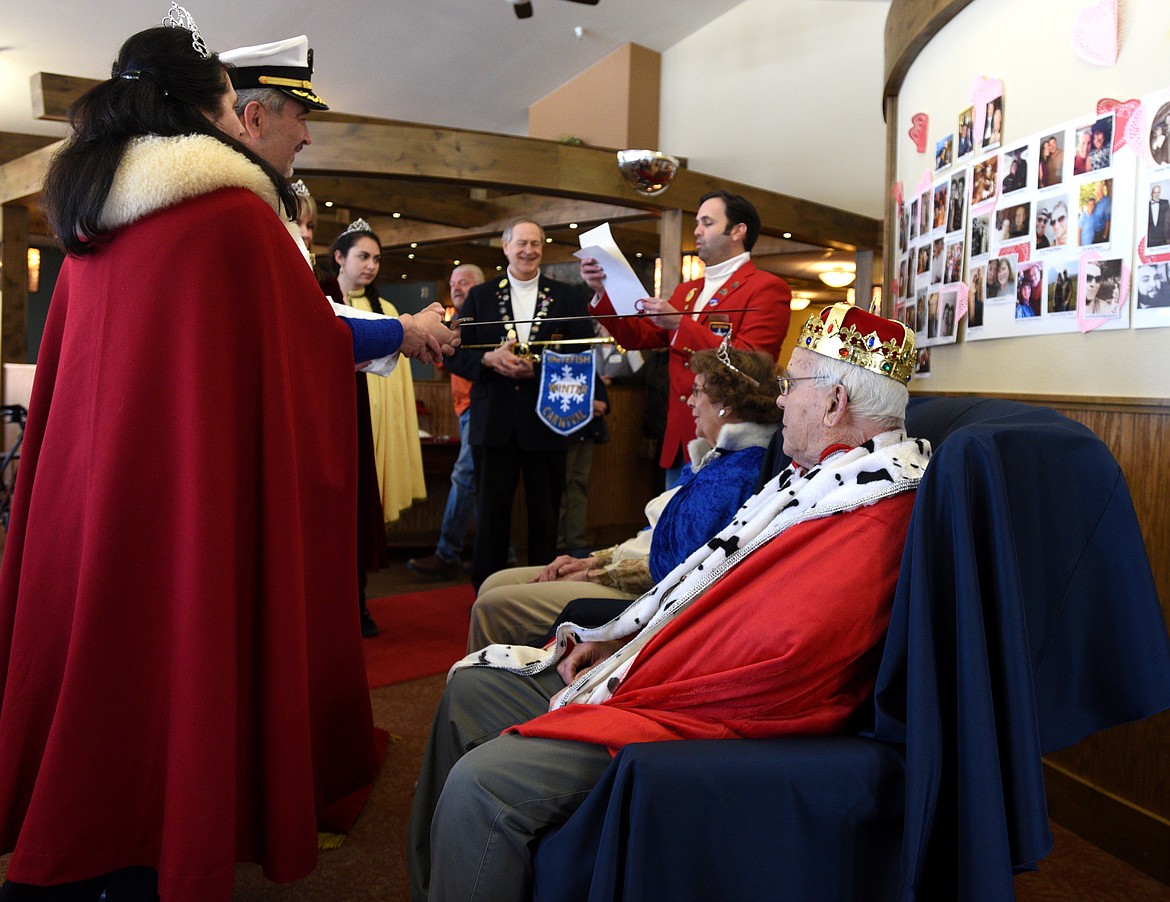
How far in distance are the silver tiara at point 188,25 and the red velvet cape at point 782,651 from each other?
51.6 inches

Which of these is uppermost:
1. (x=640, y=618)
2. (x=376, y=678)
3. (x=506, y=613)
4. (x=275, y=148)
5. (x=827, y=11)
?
(x=827, y=11)

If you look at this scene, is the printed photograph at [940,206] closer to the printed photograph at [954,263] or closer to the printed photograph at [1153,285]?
the printed photograph at [954,263]

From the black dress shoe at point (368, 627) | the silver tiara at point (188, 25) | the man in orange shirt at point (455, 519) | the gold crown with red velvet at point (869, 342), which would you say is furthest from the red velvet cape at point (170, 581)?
the man in orange shirt at point (455, 519)

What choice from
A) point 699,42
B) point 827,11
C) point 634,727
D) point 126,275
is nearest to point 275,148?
point 126,275

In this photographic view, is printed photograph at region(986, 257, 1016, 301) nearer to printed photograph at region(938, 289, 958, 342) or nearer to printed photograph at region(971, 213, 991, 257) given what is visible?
printed photograph at region(971, 213, 991, 257)

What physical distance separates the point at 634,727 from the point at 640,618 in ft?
1.12

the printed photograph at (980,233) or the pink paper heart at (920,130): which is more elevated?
the pink paper heart at (920,130)

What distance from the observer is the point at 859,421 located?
1605 millimetres

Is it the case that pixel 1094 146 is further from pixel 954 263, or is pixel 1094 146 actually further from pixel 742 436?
pixel 742 436

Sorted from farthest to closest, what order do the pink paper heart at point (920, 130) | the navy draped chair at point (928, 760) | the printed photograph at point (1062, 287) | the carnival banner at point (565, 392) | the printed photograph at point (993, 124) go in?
the carnival banner at point (565, 392) < the pink paper heart at point (920, 130) < the printed photograph at point (993, 124) < the printed photograph at point (1062, 287) < the navy draped chair at point (928, 760)

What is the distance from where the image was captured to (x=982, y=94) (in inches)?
94.2

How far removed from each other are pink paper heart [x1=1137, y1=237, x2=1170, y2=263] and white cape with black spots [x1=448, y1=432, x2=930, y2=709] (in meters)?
0.77

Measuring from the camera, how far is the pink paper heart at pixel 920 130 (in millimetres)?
2763

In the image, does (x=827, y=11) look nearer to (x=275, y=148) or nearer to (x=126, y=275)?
(x=275, y=148)
